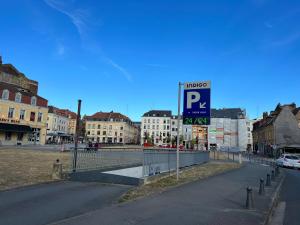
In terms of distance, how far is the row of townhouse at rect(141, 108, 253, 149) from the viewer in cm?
11712

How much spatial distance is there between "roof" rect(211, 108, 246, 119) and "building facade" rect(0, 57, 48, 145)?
79.1 metres

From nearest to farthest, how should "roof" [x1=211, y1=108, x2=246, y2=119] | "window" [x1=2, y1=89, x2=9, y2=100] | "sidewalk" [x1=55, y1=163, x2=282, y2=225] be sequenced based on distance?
"sidewalk" [x1=55, y1=163, x2=282, y2=225], "window" [x1=2, y1=89, x2=9, y2=100], "roof" [x1=211, y1=108, x2=246, y2=119]

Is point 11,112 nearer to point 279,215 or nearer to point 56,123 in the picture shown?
point 56,123

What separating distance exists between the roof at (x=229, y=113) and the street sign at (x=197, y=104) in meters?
114

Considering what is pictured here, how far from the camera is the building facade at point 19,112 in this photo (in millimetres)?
57469

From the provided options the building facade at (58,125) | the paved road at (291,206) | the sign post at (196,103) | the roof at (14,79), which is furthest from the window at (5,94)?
the paved road at (291,206)

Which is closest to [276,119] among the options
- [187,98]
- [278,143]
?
[278,143]

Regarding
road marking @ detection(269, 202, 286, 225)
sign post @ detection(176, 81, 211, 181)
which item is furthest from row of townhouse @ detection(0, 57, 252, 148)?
road marking @ detection(269, 202, 286, 225)

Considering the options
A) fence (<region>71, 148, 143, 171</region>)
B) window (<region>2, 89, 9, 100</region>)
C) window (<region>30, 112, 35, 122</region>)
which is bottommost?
fence (<region>71, 148, 143, 171</region>)

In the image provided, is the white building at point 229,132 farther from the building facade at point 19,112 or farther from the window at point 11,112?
the window at point 11,112

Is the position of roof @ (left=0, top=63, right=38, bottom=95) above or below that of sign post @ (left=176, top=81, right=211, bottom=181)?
above

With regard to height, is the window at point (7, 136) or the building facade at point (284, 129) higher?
the building facade at point (284, 129)

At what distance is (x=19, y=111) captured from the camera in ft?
200

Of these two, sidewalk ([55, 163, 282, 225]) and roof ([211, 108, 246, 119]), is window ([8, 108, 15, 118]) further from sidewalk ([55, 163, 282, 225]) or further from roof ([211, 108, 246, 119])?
roof ([211, 108, 246, 119])
